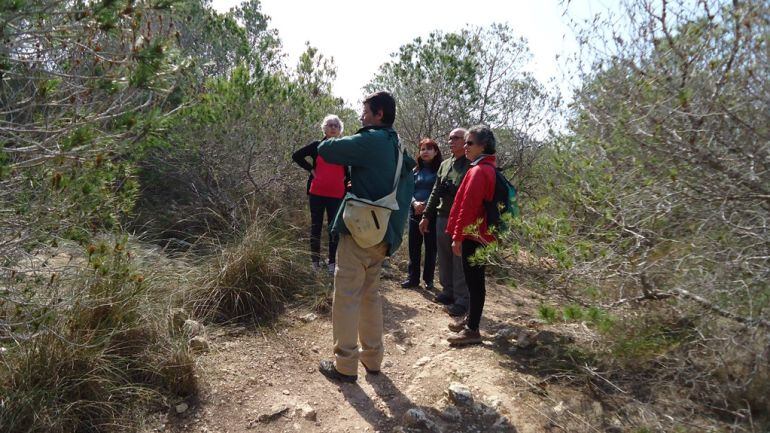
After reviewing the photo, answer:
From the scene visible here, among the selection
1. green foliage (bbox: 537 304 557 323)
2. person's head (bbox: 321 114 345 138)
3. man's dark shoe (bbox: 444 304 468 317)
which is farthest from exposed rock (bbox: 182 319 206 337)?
green foliage (bbox: 537 304 557 323)

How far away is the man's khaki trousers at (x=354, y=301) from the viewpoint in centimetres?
314

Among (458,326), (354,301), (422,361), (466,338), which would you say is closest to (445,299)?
(458,326)

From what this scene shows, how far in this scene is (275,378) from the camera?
3.40 meters

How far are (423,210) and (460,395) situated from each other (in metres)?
2.37

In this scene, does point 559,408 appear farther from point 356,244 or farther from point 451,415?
point 356,244

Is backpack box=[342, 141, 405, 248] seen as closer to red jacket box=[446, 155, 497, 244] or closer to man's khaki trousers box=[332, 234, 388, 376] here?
man's khaki trousers box=[332, 234, 388, 376]

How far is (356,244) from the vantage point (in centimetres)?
313

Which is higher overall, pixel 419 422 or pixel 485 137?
pixel 485 137

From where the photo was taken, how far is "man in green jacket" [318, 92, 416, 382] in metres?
2.98

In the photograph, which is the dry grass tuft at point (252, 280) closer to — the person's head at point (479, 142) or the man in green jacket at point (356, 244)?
the man in green jacket at point (356, 244)

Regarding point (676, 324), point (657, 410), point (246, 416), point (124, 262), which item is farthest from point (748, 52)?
point (124, 262)

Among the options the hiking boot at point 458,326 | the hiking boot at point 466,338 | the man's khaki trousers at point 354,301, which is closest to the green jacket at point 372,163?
the man's khaki trousers at point 354,301

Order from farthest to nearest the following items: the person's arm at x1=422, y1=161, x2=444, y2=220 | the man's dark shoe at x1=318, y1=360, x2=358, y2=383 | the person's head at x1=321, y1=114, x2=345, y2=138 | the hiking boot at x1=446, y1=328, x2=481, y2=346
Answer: the person's arm at x1=422, y1=161, x2=444, y2=220 < the person's head at x1=321, y1=114, x2=345, y2=138 < the hiking boot at x1=446, y1=328, x2=481, y2=346 < the man's dark shoe at x1=318, y1=360, x2=358, y2=383

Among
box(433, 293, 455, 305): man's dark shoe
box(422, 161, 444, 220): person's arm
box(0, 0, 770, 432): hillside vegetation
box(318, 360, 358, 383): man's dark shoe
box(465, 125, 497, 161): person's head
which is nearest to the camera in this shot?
box(0, 0, 770, 432): hillside vegetation
